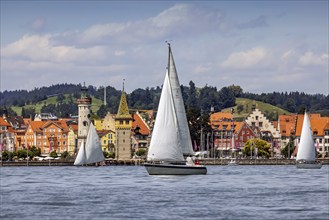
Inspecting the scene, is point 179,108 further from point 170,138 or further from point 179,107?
point 170,138

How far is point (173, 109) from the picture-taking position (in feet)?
297

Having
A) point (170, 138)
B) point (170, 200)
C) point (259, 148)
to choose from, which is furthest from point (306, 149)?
point (170, 200)

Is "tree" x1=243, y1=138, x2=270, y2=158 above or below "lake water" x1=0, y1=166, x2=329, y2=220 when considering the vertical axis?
above

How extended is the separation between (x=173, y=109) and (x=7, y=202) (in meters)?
27.5

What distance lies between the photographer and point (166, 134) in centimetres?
8988

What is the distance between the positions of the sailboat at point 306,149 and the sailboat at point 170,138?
4540cm

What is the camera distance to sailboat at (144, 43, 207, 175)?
90.0 metres

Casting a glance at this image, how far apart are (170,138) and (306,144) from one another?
49.5 m

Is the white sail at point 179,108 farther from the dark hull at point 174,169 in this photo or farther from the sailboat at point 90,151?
the sailboat at point 90,151

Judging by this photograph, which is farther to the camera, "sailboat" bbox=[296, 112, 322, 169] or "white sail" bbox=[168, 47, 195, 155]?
"sailboat" bbox=[296, 112, 322, 169]

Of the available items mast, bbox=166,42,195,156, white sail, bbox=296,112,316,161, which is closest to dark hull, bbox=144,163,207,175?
mast, bbox=166,42,195,156

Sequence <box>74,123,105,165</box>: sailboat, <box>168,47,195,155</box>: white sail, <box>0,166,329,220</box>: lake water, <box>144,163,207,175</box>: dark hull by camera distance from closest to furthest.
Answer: <box>0,166,329,220</box>: lake water, <box>144,163,207,175</box>: dark hull, <box>168,47,195,155</box>: white sail, <box>74,123,105,165</box>: sailboat

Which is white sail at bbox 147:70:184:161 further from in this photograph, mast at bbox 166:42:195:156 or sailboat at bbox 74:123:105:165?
sailboat at bbox 74:123:105:165

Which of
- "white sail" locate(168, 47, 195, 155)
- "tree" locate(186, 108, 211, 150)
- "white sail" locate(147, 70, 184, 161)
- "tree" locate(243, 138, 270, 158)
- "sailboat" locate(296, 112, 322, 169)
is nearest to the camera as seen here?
"white sail" locate(147, 70, 184, 161)
